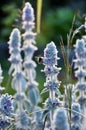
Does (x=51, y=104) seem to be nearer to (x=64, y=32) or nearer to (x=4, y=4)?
(x=64, y=32)

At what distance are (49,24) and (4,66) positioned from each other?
1297 millimetres

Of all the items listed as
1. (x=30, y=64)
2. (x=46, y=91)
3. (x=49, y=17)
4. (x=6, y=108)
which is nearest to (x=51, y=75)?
(x=46, y=91)

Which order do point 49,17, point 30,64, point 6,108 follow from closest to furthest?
1. point 6,108
2. point 30,64
3. point 49,17

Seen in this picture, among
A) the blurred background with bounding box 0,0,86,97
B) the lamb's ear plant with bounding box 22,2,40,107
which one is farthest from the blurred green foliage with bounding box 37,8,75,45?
the lamb's ear plant with bounding box 22,2,40,107

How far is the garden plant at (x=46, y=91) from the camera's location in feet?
4.99

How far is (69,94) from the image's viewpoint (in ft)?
5.27

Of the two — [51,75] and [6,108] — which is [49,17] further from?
[6,108]

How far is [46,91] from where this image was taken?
161 centimetres

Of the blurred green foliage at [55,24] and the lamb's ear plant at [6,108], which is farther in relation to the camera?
the blurred green foliage at [55,24]

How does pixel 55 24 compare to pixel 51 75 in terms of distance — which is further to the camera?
pixel 55 24

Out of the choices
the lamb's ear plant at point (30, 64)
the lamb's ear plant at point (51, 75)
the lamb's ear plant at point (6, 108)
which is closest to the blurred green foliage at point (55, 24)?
the lamb's ear plant at point (30, 64)

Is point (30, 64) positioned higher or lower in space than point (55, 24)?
lower

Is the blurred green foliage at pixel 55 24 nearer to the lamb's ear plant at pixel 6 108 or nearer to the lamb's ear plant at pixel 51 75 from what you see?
the lamb's ear plant at pixel 51 75

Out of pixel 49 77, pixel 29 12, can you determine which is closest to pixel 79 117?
pixel 49 77
